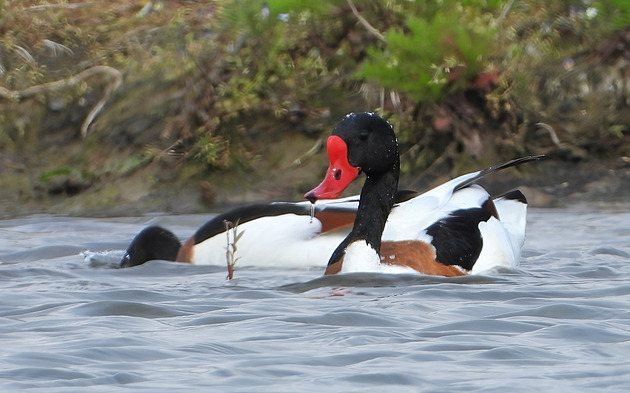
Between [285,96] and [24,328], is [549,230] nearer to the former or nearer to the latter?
[285,96]

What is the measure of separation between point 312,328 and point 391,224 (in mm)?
1967

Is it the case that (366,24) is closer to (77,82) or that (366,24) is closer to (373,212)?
(77,82)

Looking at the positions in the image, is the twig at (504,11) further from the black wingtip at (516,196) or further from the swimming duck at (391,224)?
the swimming duck at (391,224)

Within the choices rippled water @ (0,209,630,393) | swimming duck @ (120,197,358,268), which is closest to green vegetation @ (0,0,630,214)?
swimming duck @ (120,197,358,268)

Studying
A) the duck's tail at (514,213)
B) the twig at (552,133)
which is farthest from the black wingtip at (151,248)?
the twig at (552,133)

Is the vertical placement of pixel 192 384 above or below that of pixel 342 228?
below

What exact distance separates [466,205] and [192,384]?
3.21m

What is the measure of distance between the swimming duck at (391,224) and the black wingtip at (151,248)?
3.85 feet

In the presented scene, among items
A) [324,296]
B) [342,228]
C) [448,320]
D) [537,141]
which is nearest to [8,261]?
[342,228]

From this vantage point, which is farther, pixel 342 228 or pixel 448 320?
pixel 342 228

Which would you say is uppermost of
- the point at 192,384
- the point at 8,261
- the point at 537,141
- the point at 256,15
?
the point at 256,15

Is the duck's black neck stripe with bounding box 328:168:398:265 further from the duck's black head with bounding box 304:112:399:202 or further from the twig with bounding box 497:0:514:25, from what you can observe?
the twig with bounding box 497:0:514:25

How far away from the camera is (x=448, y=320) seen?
4898mm

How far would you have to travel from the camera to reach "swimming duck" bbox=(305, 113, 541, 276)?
605 cm
